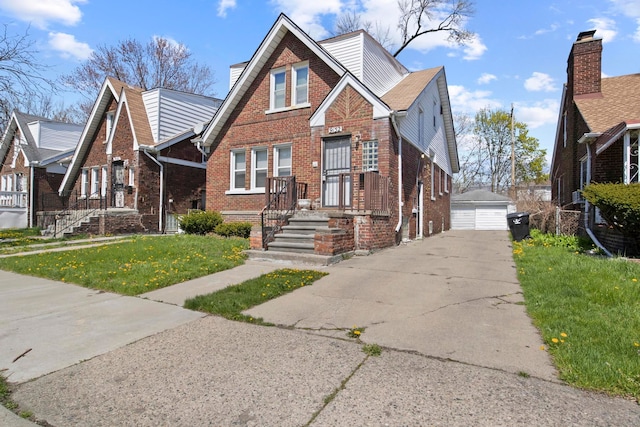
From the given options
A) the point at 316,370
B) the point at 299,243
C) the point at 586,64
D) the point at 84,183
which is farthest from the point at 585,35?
the point at 84,183

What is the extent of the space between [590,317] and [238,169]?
13.2 metres

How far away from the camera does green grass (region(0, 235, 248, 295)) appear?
7074 millimetres

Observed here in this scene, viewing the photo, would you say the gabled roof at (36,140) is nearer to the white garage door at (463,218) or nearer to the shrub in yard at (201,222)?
the shrub in yard at (201,222)

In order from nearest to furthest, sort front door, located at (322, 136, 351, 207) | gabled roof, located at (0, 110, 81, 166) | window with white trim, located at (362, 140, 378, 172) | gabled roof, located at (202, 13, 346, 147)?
window with white trim, located at (362, 140, 378, 172)
front door, located at (322, 136, 351, 207)
gabled roof, located at (202, 13, 346, 147)
gabled roof, located at (0, 110, 81, 166)

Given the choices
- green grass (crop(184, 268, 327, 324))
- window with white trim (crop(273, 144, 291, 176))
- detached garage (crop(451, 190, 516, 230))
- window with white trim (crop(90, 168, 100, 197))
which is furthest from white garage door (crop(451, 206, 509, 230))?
green grass (crop(184, 268, 327, 324))

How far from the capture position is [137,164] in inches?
706

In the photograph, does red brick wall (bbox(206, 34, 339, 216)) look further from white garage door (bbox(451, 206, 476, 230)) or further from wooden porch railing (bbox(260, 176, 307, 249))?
white garage door (bbox(451, 206, 476, 230))

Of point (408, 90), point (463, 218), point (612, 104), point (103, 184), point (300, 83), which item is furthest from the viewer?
point (463, 218)

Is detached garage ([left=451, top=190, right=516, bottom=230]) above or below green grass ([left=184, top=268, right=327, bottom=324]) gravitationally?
above

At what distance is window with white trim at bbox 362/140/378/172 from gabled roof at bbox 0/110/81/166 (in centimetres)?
2278

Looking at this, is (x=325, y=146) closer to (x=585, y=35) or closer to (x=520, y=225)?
(x=520, y=225)

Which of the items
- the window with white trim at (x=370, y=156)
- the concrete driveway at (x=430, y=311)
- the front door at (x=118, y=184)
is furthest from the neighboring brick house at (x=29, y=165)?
the concrete driveway at (x=430, y=311)

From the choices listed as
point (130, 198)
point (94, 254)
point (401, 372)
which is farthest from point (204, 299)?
point (130, 198)

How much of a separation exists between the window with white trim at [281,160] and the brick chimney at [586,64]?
462 inches
